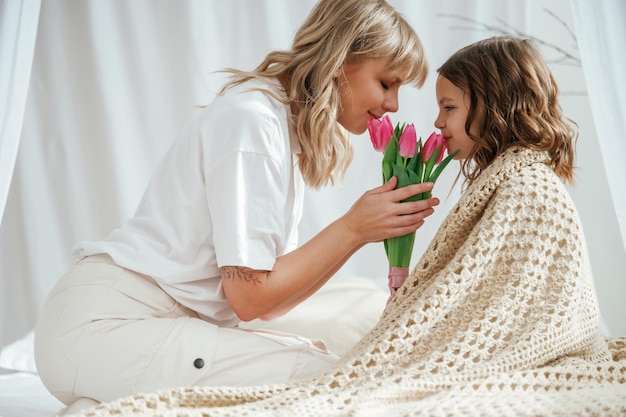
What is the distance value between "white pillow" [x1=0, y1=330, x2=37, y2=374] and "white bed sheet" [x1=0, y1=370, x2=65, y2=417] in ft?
0.14

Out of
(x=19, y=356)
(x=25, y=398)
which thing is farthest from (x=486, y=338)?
(x=19, y=356)

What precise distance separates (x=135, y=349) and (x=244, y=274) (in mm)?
260

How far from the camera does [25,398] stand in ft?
7.05

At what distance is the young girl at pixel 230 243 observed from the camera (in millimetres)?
1520

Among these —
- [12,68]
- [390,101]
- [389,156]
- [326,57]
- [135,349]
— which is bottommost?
[135,349]

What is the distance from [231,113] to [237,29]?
1.52m

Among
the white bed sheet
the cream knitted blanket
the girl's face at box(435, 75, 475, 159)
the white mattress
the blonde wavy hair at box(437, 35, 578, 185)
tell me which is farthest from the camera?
the white mattress

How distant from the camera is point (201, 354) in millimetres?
1504

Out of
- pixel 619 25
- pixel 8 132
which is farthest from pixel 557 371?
pixel 8 132

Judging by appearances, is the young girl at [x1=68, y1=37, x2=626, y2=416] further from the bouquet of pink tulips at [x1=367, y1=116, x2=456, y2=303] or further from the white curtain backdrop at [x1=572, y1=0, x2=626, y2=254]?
the white curtain backdrop at [x1=572, y1=0, x2=626, y2=254]

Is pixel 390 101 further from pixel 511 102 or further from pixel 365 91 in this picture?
pixel 511 102

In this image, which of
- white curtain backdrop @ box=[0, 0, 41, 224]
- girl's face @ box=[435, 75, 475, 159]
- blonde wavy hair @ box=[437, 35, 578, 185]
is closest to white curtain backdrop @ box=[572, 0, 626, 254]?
blonde wavy hair @ box=[437, 35, 578, 185]

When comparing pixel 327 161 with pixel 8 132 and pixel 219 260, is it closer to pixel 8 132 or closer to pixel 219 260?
pixel 219 260

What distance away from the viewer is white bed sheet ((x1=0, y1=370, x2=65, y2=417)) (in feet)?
6.34
